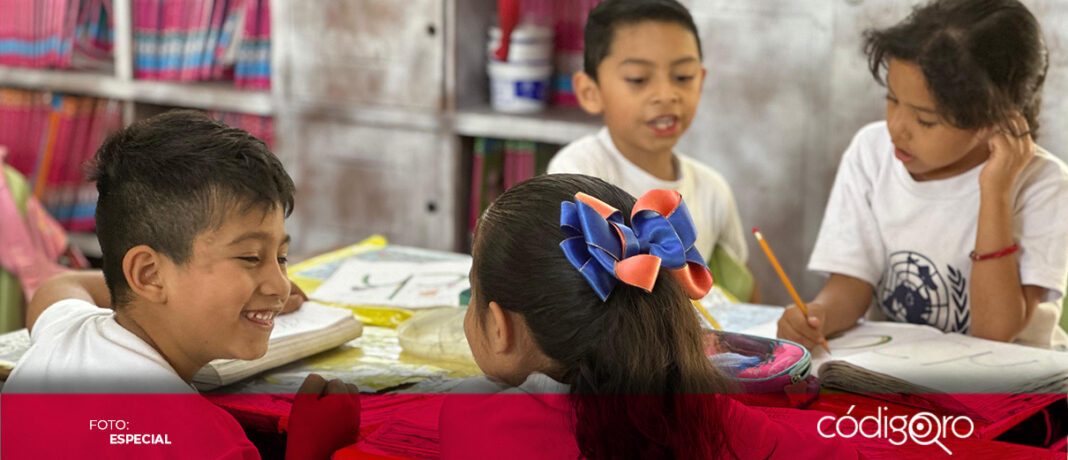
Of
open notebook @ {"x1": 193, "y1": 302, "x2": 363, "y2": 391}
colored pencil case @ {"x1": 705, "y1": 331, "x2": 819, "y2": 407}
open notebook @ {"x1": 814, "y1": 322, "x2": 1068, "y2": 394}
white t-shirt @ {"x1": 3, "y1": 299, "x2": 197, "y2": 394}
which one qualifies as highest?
white t-shirt @ {"x1": 3, "y1": 299, "x2": 197, "y2": 394}

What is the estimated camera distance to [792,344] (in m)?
1.33

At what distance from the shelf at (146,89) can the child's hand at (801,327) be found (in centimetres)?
202

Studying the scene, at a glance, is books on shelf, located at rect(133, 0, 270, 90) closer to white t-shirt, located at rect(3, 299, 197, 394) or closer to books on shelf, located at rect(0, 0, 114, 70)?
books on shelf, located at rect(0, 0, 114, 70)

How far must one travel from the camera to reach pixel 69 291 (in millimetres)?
1356

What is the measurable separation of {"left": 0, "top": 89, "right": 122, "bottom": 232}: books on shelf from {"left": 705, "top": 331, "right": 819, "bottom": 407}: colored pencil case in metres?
2.54

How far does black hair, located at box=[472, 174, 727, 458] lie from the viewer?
0.97 meters

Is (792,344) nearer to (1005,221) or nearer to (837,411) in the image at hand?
(837,411)

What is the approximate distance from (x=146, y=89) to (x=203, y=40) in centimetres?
24

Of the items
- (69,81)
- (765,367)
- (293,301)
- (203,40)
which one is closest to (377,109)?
(203,40)

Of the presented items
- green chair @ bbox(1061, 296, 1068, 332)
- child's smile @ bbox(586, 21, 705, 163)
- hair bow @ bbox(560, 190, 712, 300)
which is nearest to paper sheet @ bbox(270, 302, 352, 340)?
hair bow @ bbox(560, 190, 712, 300)

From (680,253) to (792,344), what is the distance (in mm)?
415

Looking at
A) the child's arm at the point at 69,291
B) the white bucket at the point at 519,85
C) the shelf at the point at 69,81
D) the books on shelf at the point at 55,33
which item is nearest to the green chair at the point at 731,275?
the child's arm at the point at 69,291

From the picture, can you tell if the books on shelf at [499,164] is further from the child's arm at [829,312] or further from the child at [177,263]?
the child at [177,263]

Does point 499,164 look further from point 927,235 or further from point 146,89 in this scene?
point 927,235
